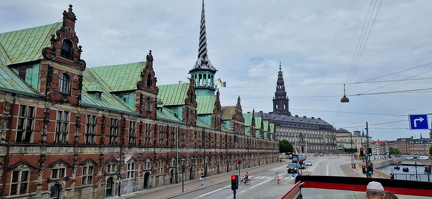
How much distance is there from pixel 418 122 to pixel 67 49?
1198 inches

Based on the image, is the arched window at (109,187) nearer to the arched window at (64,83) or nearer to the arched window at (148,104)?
the arched window at (148,104)

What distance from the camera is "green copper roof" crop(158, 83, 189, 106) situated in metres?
49.8

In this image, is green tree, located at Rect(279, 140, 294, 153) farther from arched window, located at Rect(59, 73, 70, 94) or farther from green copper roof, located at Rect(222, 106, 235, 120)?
arched window, located at Rect(59, 73, 70, 94)

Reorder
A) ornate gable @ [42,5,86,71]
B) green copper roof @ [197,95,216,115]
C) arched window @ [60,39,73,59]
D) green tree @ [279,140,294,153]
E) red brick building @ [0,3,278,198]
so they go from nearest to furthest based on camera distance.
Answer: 1. red brick building @ [0,3,278,198]
2. ornate gable @ [42,5,86,71]
3. arched window @ [60,39,73,59]
4. green copper roof @ [197,95,216,115]
5. green tree @ [279,140,294,153]

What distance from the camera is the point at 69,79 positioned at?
27328mm

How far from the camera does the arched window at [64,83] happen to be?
86.9 feet

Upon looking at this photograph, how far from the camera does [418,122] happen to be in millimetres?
25219

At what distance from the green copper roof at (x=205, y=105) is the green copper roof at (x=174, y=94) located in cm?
1088

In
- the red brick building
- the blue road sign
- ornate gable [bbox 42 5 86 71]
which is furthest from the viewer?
ornate gable [bbox 42 5 86 71]

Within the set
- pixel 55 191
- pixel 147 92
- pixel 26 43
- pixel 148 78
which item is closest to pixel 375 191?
pixel 55 191

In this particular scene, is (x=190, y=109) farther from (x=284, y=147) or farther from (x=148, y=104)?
(x=284, y=147)

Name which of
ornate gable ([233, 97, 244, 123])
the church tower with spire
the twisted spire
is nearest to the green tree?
ornate gable ([233, 97, 244, 123])

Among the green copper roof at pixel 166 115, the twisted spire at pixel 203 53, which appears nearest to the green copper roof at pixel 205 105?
the green copper roof at pixel 166 115

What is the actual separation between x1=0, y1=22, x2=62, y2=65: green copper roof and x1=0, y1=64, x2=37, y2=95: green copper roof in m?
1.49
